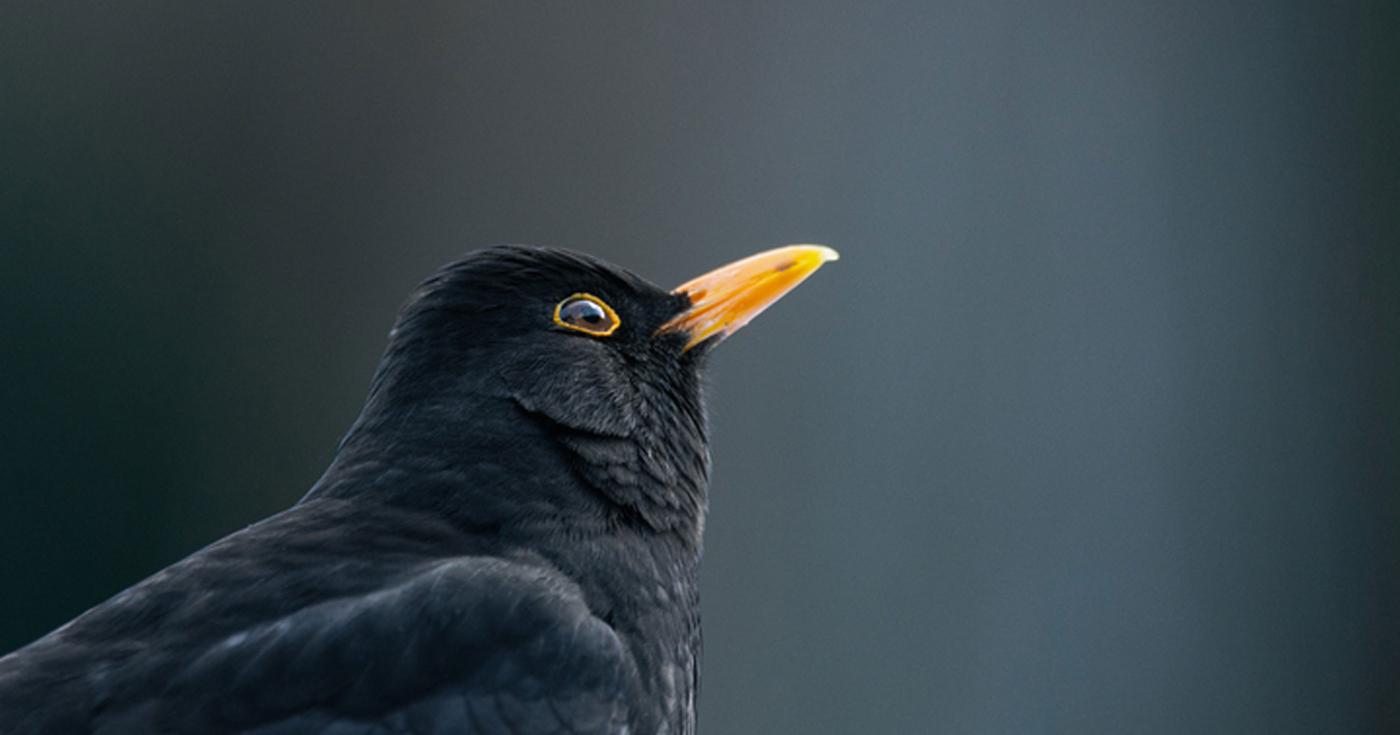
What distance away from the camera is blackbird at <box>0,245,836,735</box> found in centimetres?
189

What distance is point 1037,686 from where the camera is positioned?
16.9 feet

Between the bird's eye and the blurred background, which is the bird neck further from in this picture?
the blurred background

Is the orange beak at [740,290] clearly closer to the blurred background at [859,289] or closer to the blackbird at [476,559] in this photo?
the blackbird at [476,559]

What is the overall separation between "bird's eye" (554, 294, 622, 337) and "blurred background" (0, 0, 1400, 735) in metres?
2.81

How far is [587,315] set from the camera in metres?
2.55

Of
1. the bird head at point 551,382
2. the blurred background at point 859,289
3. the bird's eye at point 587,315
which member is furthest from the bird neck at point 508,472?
the blurred background at point 859,289

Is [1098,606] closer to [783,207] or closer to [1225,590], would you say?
[1225,590]

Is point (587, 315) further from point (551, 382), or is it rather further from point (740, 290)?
point (740, 290)

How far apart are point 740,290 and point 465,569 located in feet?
2.99

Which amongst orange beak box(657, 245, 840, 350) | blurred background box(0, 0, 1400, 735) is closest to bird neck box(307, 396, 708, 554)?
orange beak box(657, 245, 840, 350)

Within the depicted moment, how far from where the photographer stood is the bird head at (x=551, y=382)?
2.35 metres

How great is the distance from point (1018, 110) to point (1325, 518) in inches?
79.2

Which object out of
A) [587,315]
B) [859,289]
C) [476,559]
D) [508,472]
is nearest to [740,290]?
[587,315]

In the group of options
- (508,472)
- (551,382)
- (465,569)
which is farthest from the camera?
(551,382)
